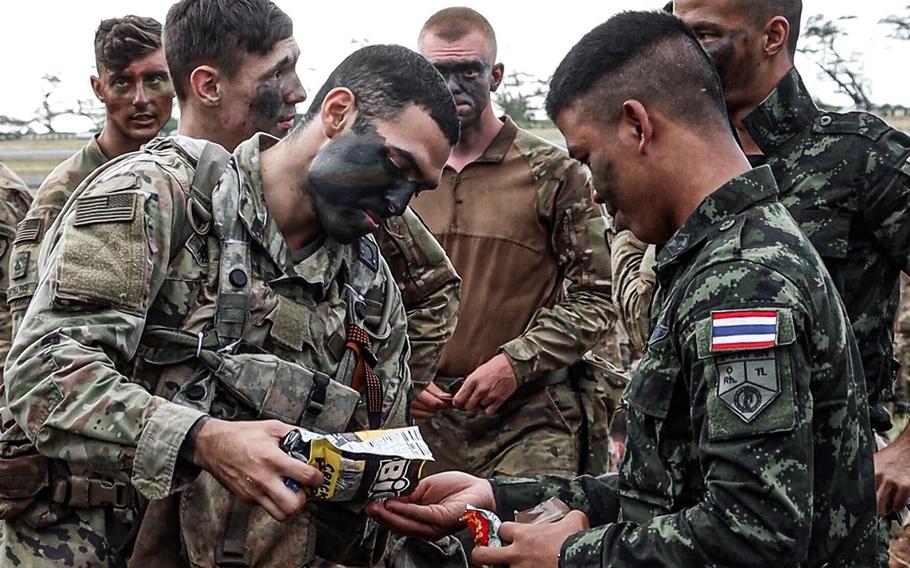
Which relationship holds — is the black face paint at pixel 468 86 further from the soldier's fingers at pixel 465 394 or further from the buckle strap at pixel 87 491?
the buckle strap at pixel 87 491

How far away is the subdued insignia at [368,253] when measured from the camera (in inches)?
157

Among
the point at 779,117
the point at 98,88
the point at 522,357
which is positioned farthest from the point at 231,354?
the point at 98,88

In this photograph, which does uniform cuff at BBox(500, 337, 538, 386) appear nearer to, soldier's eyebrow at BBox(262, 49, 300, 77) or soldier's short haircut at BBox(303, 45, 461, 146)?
soldier's eyebrow at BBox(262, 49, 300, 77)

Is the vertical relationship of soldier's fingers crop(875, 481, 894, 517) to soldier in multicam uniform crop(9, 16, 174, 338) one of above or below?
below

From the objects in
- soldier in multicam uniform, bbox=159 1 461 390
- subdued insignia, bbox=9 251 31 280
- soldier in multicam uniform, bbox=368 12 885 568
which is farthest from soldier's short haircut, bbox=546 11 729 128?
subdued insignia, bbox=9 251 31 280

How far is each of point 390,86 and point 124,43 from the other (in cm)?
279

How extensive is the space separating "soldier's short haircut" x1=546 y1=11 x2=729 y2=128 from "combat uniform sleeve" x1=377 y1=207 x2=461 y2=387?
1.48 metres

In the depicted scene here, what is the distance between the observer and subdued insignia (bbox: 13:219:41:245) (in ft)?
16.1

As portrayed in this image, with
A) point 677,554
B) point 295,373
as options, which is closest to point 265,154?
point 295,373

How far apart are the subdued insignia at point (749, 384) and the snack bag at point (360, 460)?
0.98m

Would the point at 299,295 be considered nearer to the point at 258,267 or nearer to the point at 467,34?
the point at 258,267

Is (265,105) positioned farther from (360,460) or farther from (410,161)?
(360,460)

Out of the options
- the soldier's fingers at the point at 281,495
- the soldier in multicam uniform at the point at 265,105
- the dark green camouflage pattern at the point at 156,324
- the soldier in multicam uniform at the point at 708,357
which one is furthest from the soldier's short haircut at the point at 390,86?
the soldier's fingers at the point at 281,495

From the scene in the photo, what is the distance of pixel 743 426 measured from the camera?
262cm
